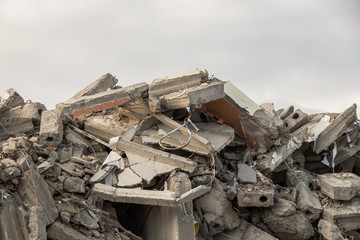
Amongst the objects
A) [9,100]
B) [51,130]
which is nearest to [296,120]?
[51,130]

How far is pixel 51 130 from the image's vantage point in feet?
23.2

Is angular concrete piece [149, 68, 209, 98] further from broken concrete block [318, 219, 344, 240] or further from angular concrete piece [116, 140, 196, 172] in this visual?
broken concrete block [318, 219, 344, 240]

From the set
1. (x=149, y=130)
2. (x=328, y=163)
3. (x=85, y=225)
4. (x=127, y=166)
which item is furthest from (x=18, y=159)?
(x=328, y=163)

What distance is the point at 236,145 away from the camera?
8.27 metres

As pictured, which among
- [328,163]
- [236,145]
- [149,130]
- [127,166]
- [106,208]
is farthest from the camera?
[328,163]

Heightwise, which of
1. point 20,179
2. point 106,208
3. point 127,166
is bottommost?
point 106,208

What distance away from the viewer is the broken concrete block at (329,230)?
6.71 m

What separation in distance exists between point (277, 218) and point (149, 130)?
291 cm

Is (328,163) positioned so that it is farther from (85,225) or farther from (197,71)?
(85,225)

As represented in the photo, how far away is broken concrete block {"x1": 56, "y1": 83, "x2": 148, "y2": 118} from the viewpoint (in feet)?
22.9

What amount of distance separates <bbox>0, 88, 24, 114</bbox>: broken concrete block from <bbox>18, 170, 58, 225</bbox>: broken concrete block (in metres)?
3.08

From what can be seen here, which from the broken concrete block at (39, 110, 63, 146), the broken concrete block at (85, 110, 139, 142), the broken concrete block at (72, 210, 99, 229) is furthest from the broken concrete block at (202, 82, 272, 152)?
the broken concrete block at (72, 210, 99, 229)

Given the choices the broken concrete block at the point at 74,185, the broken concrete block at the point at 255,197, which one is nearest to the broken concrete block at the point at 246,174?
the broken concrete block at the point at 255,197

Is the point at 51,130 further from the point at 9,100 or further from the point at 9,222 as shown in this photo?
the point at 9,222
